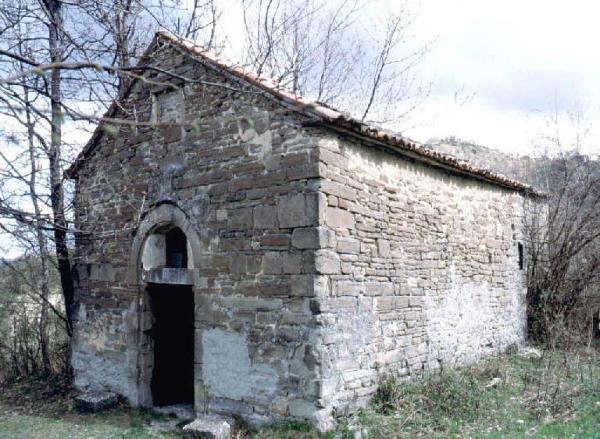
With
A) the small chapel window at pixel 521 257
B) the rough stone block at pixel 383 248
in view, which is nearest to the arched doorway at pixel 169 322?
the rough stone block at pixel 383 248

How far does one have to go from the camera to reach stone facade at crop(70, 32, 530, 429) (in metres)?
5.73

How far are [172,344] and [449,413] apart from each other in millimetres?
4346

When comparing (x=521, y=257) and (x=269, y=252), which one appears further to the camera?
(x=521, y=257)

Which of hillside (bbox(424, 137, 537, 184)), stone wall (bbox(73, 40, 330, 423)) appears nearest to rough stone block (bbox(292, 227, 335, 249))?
stone wall (bbox(73, 40, 330, 423))

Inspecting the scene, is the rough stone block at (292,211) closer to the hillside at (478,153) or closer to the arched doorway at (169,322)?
the arched doorway at (169,322)

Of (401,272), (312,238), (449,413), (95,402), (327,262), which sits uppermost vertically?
(312,238)

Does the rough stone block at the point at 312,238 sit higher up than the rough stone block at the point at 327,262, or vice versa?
the rough stone block at the point at 312,238

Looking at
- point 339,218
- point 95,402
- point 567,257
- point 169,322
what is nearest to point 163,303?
point 169,322

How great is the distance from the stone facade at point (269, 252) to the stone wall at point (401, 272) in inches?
1.1

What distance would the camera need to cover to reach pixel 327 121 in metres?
5.66

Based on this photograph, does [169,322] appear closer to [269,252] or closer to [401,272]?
[269,252]

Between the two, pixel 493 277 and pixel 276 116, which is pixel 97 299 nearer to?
pixel 276 116

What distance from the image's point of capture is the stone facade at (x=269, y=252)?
18.8 feet

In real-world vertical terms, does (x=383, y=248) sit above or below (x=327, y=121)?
below
